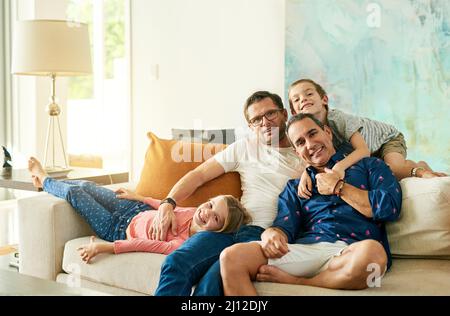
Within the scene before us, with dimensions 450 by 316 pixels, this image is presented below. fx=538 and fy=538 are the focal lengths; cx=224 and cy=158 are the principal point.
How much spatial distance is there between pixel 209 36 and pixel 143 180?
1540 mm

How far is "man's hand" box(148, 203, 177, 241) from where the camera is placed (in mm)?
2037

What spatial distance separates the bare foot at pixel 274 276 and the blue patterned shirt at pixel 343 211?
20cm

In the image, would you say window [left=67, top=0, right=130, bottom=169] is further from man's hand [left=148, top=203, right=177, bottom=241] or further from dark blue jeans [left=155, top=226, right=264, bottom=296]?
dark blue jeans [left=155, top=226, right=264, bottom=296]

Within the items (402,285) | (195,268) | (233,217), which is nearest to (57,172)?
(233,217)

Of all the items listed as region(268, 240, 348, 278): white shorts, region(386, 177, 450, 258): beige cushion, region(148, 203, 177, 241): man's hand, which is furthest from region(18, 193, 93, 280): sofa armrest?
region(386, 177, 450, 258): beige cushion

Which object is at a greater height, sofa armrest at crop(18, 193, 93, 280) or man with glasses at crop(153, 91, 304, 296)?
man with glasses at crop(153, 91, 304, 296)

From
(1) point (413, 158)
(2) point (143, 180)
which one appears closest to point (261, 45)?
(1) point (413, 158)

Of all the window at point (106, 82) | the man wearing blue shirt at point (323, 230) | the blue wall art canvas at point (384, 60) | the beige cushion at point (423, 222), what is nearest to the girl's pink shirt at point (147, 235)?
the man wearing blue shirt at point (323, 230)

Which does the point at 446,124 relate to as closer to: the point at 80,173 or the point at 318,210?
the point at 318,210

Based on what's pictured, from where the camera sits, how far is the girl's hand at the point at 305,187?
1.91 m

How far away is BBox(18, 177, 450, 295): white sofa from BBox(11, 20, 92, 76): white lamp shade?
94 centimetres

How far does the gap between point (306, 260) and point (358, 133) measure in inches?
25.1

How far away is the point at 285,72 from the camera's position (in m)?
3.31

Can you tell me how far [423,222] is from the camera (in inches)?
72.0
